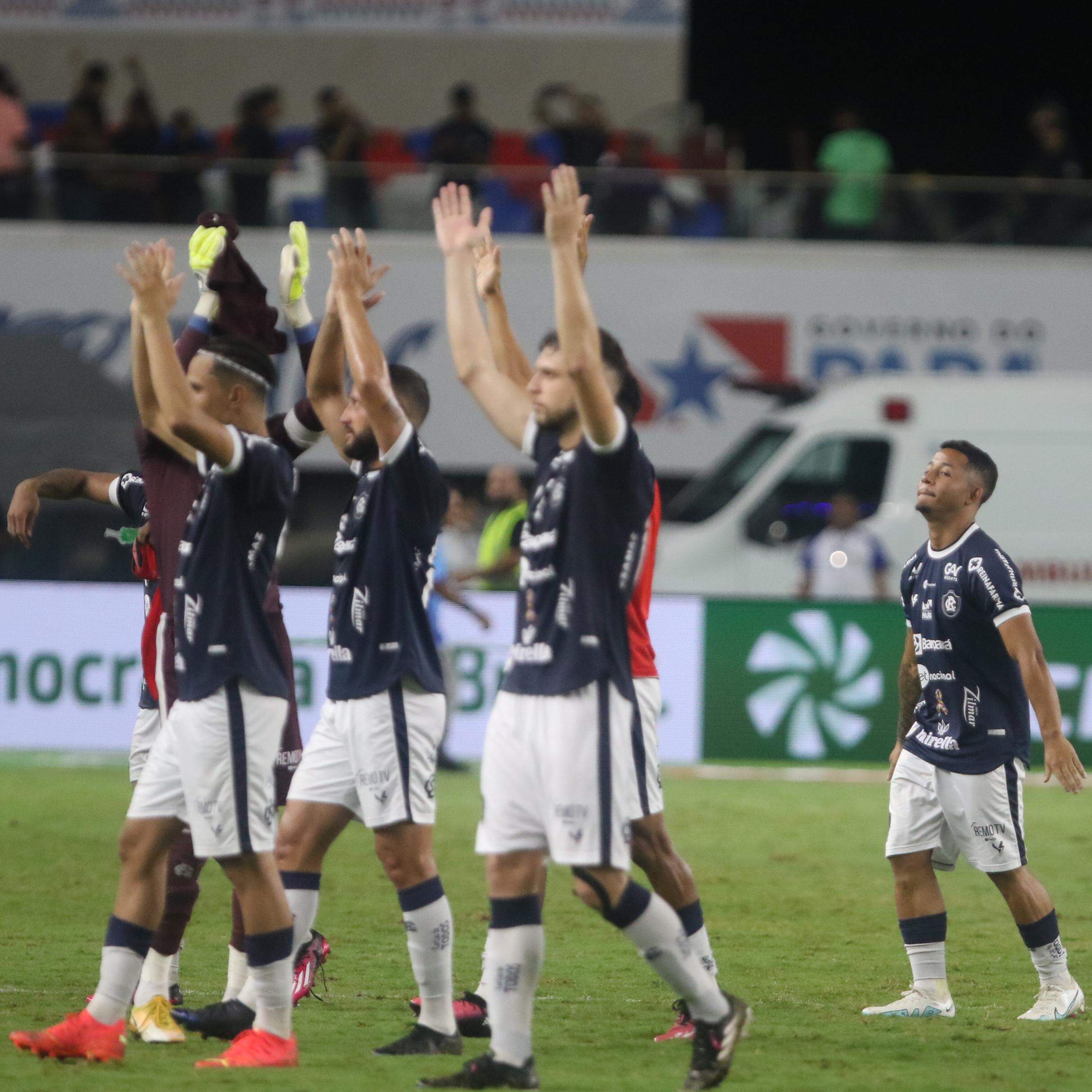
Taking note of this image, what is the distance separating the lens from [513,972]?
5.14 m

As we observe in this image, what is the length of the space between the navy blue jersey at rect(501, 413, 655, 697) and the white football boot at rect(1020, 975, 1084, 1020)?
2363mm

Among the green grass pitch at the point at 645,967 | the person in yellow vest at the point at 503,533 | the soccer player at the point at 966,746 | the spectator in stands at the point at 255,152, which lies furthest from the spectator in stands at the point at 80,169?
the soccer player at the point at 966,746

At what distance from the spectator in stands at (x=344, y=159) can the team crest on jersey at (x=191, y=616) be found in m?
13.3

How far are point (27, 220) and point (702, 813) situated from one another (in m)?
10.8

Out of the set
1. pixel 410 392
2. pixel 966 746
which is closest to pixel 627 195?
pixel 966 746

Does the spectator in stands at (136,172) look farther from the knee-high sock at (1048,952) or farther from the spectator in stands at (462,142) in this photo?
the knee-high sock at (1048,952)

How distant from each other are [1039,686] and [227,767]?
296 cm

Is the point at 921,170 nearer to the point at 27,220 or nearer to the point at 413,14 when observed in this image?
the point at 413,14

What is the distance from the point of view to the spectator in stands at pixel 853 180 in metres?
18.9

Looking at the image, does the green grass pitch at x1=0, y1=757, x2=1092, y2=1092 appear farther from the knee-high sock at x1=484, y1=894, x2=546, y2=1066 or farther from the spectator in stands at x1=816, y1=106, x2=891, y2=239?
the spectator in stands at x1=816, y1=106, x2=891, y2=239

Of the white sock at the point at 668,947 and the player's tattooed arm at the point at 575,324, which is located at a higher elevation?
the player's tattooed arm at the point at 575,324

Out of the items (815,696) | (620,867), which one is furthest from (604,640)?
(815,696)

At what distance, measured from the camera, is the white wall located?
22406 mm

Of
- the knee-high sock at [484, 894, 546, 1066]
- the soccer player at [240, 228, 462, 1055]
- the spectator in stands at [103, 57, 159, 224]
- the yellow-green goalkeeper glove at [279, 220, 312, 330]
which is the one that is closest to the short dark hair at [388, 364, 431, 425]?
the soccer player at [240, 228, 462, 1055]
